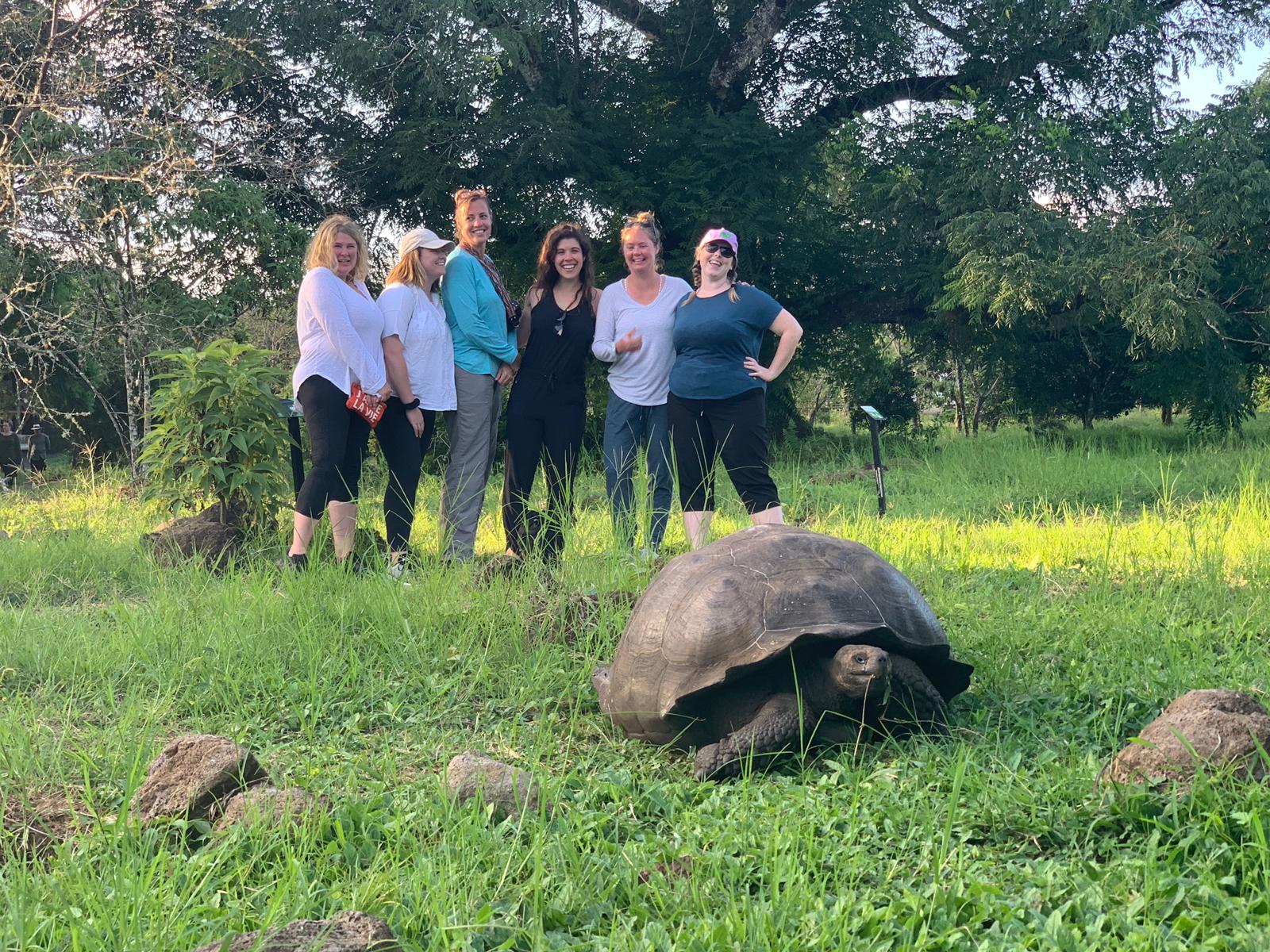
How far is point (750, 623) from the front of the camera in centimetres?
335

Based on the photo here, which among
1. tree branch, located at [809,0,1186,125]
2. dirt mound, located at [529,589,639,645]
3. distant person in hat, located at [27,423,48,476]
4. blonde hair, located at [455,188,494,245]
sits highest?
tree branch, located at [809,0,1186,125]

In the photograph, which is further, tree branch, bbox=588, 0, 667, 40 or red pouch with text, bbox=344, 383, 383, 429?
tree branch, bbox=588, 0, 667, 40

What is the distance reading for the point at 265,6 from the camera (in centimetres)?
1242

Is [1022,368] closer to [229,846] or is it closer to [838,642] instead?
[838,642]

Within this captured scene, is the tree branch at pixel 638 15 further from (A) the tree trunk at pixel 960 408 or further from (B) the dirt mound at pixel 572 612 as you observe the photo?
(B) the dirt mound at pixel 572 612

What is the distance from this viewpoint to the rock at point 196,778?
112 inches

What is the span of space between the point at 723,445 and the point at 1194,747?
301 cm

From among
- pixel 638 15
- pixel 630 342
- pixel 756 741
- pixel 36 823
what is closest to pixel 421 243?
pixel 630 342

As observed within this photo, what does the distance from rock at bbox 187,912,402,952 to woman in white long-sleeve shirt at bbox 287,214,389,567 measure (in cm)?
363

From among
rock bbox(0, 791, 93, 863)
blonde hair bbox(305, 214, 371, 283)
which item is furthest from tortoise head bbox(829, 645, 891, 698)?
blonde hair bbox(305, 214, 371, 283)

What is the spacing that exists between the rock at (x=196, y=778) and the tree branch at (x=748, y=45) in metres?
12.9

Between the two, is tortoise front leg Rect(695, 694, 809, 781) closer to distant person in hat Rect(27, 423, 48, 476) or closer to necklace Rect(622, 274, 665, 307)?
necklace Rect(622, 274, 665, 307)

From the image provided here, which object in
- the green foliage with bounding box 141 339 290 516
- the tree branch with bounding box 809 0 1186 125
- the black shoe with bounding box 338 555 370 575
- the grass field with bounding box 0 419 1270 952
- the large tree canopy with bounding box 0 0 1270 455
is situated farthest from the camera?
the tree branch with bounding box 809 0 1186 125

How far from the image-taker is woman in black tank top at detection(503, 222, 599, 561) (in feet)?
19.4
